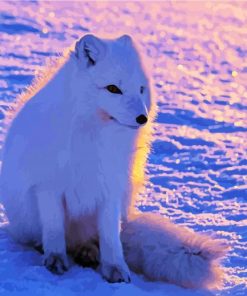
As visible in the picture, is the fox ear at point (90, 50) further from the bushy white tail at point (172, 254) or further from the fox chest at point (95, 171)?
the bushy white tail at point (172, 254)

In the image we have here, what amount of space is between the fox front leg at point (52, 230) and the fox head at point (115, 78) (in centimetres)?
37

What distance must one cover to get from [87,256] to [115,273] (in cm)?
17

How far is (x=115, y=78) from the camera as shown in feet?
8.34

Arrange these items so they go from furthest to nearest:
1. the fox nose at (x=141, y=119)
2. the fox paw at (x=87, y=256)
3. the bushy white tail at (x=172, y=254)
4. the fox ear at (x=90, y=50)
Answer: the fox paw at (x=87, y=256), the bushy white tail at (x=172, y=254), the fox ear at (x=90, y=50), the fox nose at (x=141, y=119)

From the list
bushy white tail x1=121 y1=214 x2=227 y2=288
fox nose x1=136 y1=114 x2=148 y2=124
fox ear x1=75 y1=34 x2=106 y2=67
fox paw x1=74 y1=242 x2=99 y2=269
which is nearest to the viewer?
fox nose x1=136 y1=114 x2=148 y2=124

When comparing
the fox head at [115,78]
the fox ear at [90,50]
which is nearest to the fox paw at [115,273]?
the fox head at [115,78]

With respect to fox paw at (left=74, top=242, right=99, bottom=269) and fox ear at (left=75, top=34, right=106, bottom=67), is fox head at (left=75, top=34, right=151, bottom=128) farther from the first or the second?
fox paw at (left=74, top=242, right=99, bottom=269)

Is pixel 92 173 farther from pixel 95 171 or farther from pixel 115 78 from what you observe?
pixel 115 78

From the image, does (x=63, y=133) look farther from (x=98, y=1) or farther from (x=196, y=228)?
(x=98, y=1)

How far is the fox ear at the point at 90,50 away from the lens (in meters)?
2.59

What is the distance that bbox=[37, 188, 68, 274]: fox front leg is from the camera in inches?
108

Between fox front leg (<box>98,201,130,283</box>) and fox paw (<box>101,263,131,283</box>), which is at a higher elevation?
fox front leg (<box>98,201,130,283</box>)

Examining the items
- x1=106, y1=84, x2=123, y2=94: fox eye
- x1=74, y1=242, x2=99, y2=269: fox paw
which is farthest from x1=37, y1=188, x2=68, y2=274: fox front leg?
x1=106, y1=84, x2=123, y2=94: fox eye

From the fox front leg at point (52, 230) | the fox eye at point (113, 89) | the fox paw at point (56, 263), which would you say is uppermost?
the fox eye at point (113, 89)
